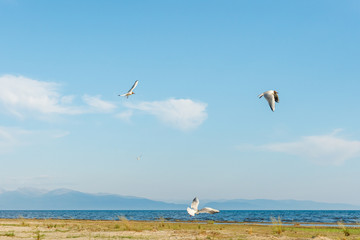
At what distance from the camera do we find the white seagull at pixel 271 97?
11206 millimetres

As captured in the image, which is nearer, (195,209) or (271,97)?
(195,209)

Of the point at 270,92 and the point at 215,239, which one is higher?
the point at 270,92

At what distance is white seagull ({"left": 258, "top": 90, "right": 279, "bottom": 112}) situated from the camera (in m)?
11.2

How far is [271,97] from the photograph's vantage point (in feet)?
37.6

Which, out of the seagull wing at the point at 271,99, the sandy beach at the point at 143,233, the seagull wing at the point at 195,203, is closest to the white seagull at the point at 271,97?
the seagull wing at the point at 271,99

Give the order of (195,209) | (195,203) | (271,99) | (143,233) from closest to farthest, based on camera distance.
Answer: (195,209) → (195,203) → (271,99) → (143,233)

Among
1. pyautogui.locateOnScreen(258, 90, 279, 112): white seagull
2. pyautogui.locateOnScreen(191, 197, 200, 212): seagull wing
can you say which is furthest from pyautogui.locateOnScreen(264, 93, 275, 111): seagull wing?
pyautogui.locateOnScreen(191, 197, 200, 212): seagull wing

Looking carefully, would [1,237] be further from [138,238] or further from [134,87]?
[134,87]

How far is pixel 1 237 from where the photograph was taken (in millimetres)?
21000

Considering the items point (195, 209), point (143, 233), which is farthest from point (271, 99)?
point (143, 233)

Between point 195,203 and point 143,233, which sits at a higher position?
point 195,203

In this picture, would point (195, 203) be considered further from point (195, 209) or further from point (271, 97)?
point (271, 97)

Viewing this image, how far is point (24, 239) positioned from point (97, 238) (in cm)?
386

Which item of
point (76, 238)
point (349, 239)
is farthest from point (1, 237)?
point (349, 239)
